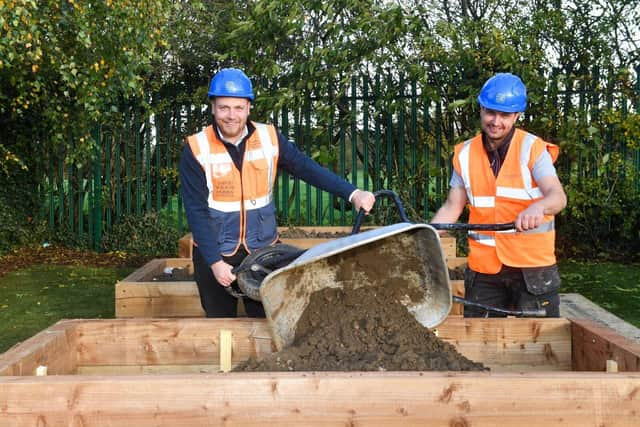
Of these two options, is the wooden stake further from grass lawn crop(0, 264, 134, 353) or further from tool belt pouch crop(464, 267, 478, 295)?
grass lawn crop(0, 264, 134, 353)

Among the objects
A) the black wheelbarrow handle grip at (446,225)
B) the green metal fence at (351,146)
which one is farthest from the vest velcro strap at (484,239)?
the green metal fence at (351,146)

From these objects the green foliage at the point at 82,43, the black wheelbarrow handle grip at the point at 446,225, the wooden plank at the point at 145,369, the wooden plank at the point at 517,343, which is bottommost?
the wooden plank at the point at 145,369

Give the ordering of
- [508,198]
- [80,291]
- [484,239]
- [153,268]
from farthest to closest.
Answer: [80,291]
[153,268]
[484,239]
[508,198]

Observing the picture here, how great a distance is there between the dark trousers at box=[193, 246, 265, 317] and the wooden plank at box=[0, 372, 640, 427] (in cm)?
150

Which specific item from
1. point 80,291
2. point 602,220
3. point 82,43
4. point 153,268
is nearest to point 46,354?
point 153,268

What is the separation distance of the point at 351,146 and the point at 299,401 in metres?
7.96

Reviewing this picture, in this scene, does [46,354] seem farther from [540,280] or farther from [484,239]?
[540,280]

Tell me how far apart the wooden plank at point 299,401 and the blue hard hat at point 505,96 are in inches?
65.6

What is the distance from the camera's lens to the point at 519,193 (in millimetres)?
3711

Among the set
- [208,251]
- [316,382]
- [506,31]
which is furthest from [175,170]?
[316,382]

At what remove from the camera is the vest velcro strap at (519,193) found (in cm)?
368

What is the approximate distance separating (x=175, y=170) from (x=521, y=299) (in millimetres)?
7451

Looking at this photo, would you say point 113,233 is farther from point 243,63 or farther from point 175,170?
point 243,63

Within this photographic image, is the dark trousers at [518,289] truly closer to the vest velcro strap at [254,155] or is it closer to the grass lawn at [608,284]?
the vest velcro strap at [254,155]
